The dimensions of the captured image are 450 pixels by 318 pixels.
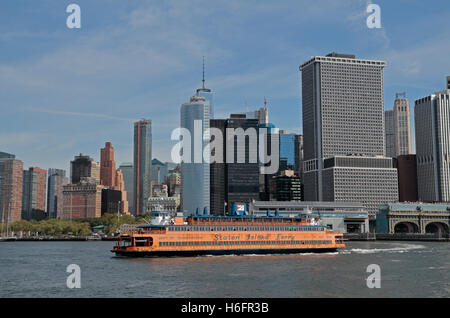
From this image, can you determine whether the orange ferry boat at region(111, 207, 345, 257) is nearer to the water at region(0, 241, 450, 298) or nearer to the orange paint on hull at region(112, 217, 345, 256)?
the orange paint on hull at region(112, 217, 345, 256)

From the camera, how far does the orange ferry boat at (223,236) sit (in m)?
94.9

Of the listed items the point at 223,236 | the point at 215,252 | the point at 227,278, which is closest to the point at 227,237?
the point at 223,236

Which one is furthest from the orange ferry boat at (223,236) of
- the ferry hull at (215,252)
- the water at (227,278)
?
the water at (227,278)

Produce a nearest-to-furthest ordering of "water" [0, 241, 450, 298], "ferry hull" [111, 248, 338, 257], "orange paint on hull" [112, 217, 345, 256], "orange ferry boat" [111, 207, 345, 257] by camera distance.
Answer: "water" [0, 241, 450, 298] < "ferry hull" [111, 248, 338, 257] < "orange paint on hull" [112, 217, 345, 256] < "orange ferry boat" [111, 207, 345, 257]

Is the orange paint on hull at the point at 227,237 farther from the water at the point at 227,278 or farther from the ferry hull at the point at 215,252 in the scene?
the water at the point at 227,278

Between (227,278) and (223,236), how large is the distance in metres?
36.4

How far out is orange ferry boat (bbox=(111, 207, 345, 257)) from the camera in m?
94.9

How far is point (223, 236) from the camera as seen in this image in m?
102

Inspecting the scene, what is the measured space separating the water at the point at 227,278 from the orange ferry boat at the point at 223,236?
4.53m

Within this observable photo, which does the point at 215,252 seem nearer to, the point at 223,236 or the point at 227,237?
the point at 223,236

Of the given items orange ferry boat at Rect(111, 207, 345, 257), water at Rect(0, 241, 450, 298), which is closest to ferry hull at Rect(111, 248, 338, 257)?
orange ferry boat at Rect(111, 207, 345, 257)

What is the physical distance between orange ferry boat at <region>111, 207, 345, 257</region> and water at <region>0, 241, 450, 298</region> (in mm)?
4530
